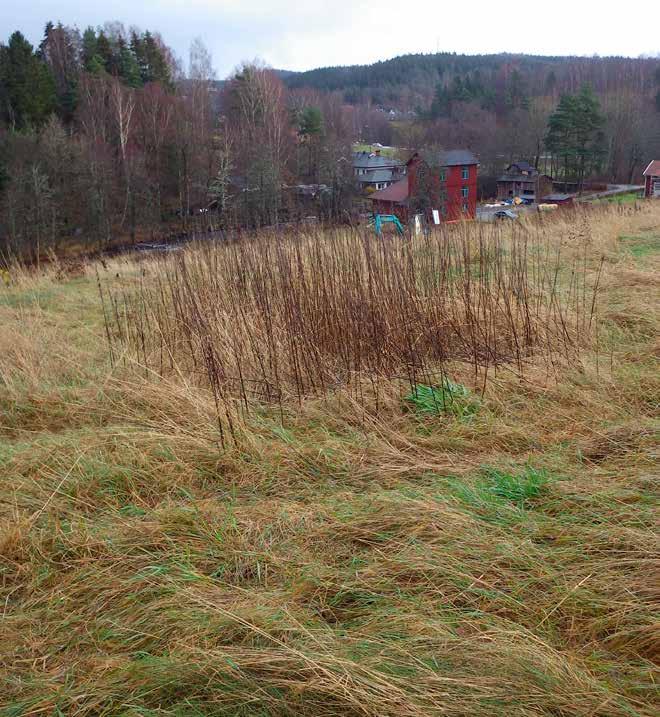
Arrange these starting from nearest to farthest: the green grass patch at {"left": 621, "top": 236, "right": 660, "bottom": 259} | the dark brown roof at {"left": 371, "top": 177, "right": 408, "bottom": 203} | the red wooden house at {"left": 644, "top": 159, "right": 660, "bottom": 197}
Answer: the green grass patch at {"left": 621, "top": 236, "right": 660, "bottom": 259} → the dark brown roof at {"left": 371, "top": 177, "right": 408, "bottom": 203} → the red wooden house at {"left": 644, "top": 159, "right": 660, "bottom": 197}

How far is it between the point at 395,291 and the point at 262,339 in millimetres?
856

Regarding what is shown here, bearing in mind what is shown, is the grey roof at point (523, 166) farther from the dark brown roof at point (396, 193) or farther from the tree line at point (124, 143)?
the dark brown roof at point (396, 193)

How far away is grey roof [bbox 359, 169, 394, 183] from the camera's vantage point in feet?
85.3

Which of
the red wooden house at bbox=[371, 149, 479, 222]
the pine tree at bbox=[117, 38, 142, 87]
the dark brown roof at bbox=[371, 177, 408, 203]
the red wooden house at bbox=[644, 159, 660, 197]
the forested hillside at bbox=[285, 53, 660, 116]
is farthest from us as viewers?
the forested hillside at bbox=[285, 53, 660, 116]

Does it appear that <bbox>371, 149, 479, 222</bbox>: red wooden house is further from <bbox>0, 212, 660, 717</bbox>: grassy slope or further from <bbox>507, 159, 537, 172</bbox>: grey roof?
<bbox>507, 159, 537, 172</bbox>: grey roof

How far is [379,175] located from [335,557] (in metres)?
27.1

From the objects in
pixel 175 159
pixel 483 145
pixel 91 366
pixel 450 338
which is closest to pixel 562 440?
pixel 450 338

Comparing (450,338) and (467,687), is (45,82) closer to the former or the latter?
(450,338)

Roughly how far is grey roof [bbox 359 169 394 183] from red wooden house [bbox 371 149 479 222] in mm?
1802

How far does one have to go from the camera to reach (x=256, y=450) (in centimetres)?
264

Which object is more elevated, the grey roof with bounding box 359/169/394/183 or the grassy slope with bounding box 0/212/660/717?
the grey roof with bounding box 359/169/394/183

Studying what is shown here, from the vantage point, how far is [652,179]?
88.2ft

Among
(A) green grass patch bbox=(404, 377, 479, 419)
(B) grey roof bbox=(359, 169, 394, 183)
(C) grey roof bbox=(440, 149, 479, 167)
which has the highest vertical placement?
(C) grey roof bbox=(440, 149, 479, 167)

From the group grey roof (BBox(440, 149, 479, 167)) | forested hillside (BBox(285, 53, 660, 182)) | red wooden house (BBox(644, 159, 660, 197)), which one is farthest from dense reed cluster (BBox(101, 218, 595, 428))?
forested hillside (BBox(285, 53, 660, 182))
